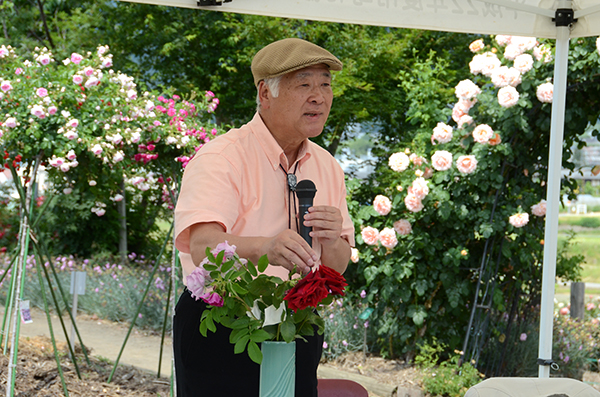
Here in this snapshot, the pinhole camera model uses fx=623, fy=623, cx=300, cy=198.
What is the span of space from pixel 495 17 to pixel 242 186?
1.50 metres

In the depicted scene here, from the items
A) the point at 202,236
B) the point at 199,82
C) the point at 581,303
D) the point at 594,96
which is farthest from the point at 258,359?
the point at 199,82

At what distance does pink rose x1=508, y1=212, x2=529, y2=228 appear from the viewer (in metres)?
4.22

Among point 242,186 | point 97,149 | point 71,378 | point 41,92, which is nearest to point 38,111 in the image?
point 41,92

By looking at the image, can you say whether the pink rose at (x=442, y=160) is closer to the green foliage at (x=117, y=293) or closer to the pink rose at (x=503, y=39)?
the pink rose at (x=503, y=39)

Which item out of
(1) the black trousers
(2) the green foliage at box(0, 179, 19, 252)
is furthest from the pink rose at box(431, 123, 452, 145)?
(2) the green foliage at box(0, 179, 19, 252)

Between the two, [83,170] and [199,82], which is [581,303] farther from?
[199,82]

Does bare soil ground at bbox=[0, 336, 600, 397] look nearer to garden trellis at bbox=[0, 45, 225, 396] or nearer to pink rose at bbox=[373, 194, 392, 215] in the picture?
garden trellis at bbox=[0, 45, 225, 396]

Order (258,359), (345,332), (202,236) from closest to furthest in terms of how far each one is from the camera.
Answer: (258,359)
(202,236)
(345,332)

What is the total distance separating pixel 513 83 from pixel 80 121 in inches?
111

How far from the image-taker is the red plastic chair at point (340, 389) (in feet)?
6.15

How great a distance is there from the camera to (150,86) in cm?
880

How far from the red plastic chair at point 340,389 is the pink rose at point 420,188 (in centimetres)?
251

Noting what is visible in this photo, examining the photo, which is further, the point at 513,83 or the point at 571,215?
the point at 571,215

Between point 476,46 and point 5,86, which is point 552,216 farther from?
point 5,86
